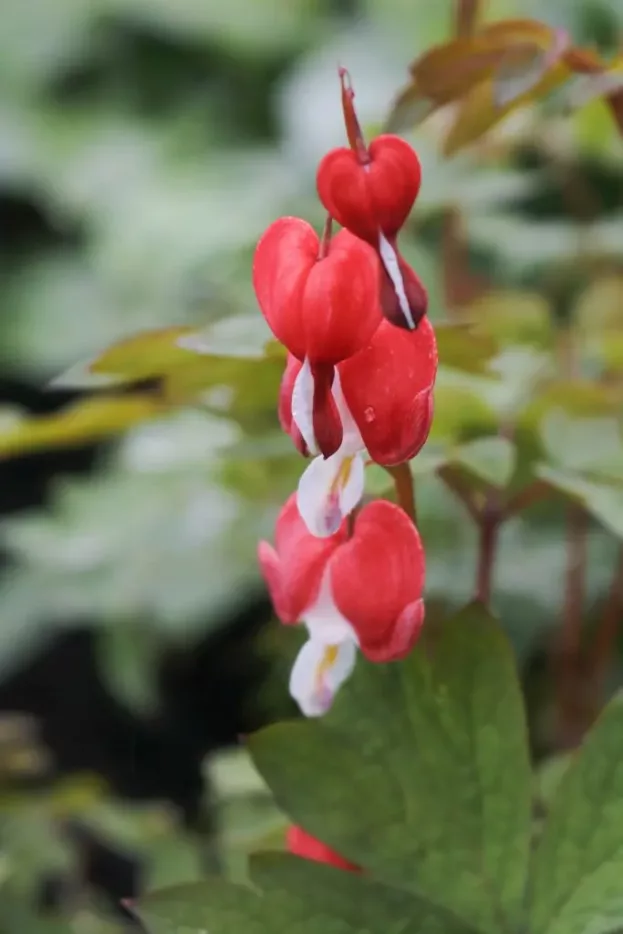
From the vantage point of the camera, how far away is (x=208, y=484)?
2.99 feet

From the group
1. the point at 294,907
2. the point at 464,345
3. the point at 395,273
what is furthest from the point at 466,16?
the point at 294,907

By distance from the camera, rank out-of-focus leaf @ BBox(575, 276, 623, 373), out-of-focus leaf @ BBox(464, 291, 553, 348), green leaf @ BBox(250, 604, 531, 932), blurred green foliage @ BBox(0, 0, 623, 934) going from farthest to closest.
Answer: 1. out-of-focus leaf @ BBox(575, 276, 623, 373)
2. out-of-focus leaf @ BBox(464, 291, 553, 348)
3. blurred green foliage @ BBox(0, 0, 623, 934)
4. green leaf @ BBox(250, 604, 531, 932)

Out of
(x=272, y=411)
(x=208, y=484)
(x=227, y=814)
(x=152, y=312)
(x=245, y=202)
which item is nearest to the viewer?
(x=272, y=411)

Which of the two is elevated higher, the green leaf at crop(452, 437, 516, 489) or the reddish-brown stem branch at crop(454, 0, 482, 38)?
the reddish-brown stem branch at crop(454, 0, 482, 38)

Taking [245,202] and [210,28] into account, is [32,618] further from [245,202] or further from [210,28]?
[210,28]

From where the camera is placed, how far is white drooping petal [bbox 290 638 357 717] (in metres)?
0.37

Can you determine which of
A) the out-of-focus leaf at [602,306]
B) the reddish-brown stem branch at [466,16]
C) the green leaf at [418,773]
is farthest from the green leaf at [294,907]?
the out-of-focus leaf at [602,306]

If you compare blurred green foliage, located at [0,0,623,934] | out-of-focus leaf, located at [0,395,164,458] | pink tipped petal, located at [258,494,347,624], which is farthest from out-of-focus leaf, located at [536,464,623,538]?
out-of-focus leaf, located at [0,395,164,458]

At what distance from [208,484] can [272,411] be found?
375mm

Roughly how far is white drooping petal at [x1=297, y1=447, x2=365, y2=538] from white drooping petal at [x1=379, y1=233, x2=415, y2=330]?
5 cm

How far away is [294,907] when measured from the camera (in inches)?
15.1

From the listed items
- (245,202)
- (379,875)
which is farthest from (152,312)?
(379,875)

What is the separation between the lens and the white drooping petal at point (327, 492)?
317mm

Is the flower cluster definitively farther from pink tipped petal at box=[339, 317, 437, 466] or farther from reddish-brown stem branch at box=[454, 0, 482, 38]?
reddish-brown stem branch at box=[454, 0, 482, 38]
